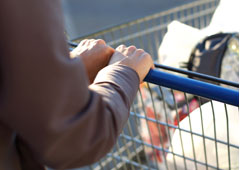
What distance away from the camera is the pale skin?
601mm

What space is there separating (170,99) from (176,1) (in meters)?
2.24

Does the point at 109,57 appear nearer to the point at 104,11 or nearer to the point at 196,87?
the point at 196,87

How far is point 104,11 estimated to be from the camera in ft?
12.0

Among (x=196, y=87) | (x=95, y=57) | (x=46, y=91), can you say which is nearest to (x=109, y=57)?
(x=95, y=57)

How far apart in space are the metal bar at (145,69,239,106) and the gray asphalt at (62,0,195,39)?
2.55m

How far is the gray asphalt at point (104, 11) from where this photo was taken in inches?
130

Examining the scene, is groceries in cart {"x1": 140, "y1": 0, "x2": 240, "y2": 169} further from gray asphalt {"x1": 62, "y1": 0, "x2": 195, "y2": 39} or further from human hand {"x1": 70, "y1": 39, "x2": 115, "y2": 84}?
gray asphalt {"x1": 62, "y1": 0, "x2": 195, "y2": 39}

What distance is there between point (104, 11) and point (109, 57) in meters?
3.08

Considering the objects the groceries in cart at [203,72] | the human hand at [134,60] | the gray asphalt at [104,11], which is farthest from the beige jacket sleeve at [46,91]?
the gray asphalt at [104,11]

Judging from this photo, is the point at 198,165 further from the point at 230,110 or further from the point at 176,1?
the point at 176,1

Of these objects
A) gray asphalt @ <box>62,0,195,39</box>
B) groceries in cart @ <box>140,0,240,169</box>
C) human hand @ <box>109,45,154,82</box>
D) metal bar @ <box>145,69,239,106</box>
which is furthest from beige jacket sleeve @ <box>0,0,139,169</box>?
gray asphalt @ <box>62,0,195,39</box>

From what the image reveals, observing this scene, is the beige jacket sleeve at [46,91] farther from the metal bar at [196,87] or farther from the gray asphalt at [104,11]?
the gray asphalt at [104,11]

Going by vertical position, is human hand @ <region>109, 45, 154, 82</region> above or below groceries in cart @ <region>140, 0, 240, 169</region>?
above

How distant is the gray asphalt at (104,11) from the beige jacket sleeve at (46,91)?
2.80 metres
